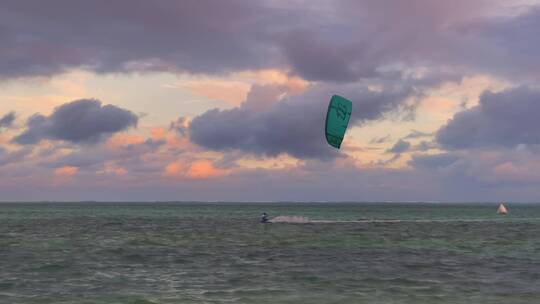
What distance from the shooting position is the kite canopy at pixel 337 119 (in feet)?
132

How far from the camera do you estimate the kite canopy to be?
40375 mm

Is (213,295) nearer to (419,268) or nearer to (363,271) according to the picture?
(363,271)

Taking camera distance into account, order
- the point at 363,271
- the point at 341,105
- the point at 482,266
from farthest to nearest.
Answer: the point at 341,105 < the point at 482,266 < the point at 363,271

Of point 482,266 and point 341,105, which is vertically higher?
point 341,105

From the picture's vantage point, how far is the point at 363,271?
105ft

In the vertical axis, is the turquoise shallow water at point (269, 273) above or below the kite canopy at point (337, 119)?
below

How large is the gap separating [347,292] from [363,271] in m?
7.12

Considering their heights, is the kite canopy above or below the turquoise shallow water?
above

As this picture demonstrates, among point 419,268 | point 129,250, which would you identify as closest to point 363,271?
point 419,268

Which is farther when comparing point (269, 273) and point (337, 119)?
point (337, 119)

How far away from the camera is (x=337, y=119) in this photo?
41094 millimetres

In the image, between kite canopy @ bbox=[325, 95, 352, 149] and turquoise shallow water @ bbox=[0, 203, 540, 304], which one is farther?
kite canopy @ bbox=[325, 95, 352, 149]

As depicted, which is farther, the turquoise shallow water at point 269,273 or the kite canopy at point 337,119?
the kite canopy at point 337,119

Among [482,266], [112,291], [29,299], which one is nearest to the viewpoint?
[29,299]
